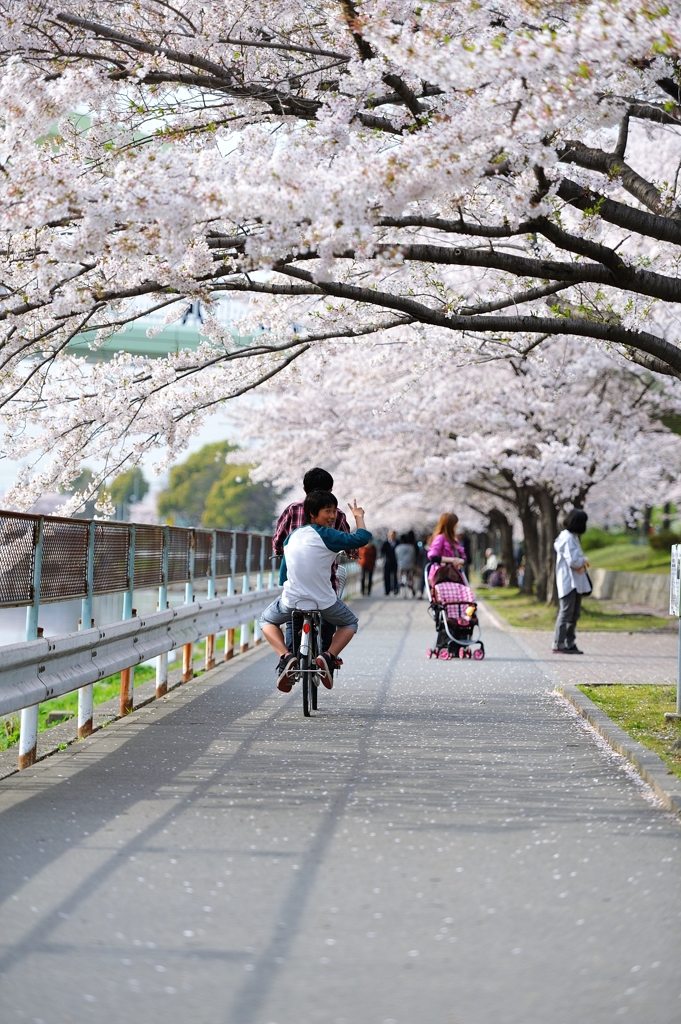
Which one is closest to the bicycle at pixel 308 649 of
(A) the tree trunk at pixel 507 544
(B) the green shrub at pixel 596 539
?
(A) the tree trunk at pixel 507 544

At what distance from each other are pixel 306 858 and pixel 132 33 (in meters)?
6.00

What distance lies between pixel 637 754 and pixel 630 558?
145 ft

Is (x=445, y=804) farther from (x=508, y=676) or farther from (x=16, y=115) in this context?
(x=508, y=676)

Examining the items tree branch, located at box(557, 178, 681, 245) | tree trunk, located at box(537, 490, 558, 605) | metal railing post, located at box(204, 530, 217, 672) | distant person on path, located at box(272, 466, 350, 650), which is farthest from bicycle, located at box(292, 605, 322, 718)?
tree trunk, located at box(537, 490, 558, 605)

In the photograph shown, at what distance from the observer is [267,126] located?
9.62m

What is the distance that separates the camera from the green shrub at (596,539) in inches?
2472

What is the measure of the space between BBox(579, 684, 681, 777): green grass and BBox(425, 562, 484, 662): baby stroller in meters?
3.44

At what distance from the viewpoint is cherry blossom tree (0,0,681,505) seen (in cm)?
688

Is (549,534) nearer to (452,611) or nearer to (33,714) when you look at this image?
(452,611)

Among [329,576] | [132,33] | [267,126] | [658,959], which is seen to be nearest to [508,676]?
[329,576]

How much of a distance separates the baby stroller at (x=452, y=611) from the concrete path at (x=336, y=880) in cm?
637

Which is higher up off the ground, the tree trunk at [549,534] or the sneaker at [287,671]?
the tree trunk at [549,534]

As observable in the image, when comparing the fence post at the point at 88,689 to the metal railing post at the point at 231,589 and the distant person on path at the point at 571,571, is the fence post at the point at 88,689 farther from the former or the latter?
the distant person on path at the point at 571,571

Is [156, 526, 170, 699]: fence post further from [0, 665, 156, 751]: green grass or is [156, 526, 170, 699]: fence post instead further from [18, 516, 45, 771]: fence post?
[18, 516, 45, 771]: fence post
